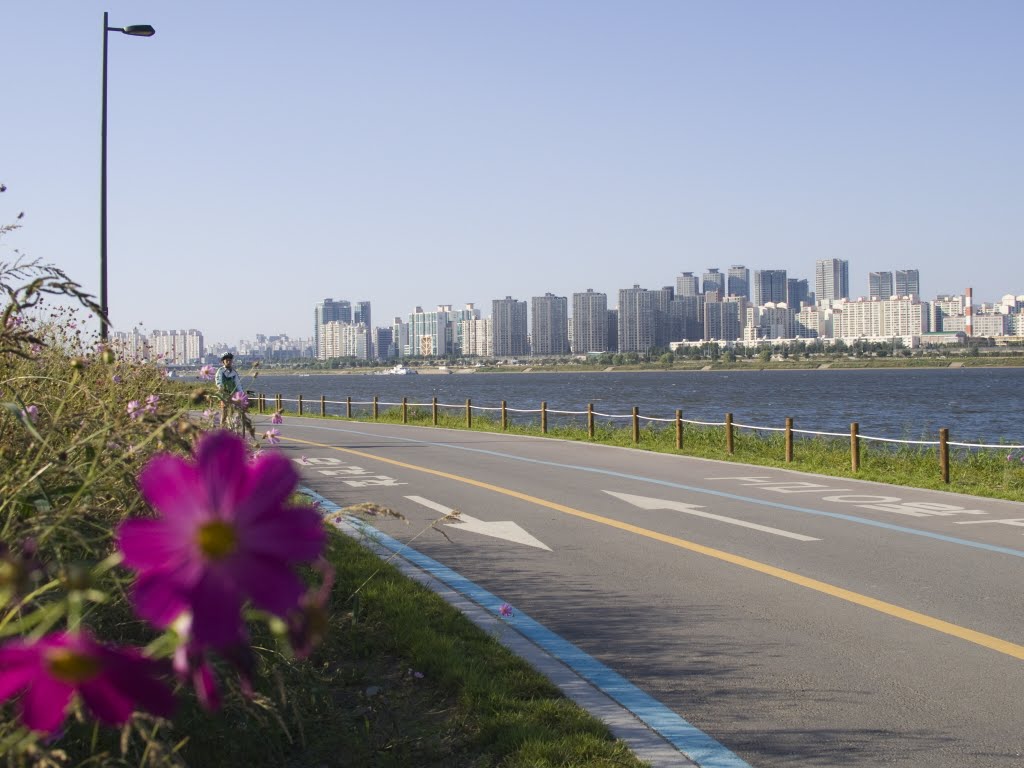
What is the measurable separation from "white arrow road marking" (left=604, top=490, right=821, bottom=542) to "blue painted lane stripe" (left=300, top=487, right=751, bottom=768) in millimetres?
3712

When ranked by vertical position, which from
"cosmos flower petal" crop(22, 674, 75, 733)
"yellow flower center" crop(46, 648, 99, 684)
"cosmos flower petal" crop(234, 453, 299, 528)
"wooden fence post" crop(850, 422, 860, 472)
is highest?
"cosmos flower petal" crop(234, 453, 299, 528)

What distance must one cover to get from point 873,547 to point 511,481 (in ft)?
22.6

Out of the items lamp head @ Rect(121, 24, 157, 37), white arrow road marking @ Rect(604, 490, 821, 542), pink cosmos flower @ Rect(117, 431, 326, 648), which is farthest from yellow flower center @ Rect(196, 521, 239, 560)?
lamp head @ Rect(121, 24, 157, 37)

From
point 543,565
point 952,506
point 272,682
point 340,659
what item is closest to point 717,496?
point 952,506

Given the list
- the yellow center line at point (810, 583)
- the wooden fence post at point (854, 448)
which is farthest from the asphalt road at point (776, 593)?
the wooden fence post at point (854, 448)

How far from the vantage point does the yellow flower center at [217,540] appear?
0.93 metres

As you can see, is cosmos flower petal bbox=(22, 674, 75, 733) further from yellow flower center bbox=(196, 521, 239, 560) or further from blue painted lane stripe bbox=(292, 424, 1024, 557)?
blue painted lane stripe bbox=(292, 424, 1024, 557)

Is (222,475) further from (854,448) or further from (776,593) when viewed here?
(854,448)

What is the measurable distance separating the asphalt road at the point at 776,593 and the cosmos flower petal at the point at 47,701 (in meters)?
4.16

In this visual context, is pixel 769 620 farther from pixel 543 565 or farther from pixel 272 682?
pixel 272 682

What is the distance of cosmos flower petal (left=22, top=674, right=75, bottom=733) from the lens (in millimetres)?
949

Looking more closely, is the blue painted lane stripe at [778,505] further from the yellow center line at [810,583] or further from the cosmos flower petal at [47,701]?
the cosmos flower petal at [47,701]

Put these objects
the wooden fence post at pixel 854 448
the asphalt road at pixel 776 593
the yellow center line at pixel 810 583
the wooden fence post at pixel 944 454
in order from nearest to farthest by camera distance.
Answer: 1. the asphalt road at pixel 776 593
2. the yellow center line at pixel 810 583
3. the wooden fence post at pixel 944 454
4. the wooden fence post at pixel 854 448

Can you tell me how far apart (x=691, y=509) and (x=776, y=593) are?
4.59m
